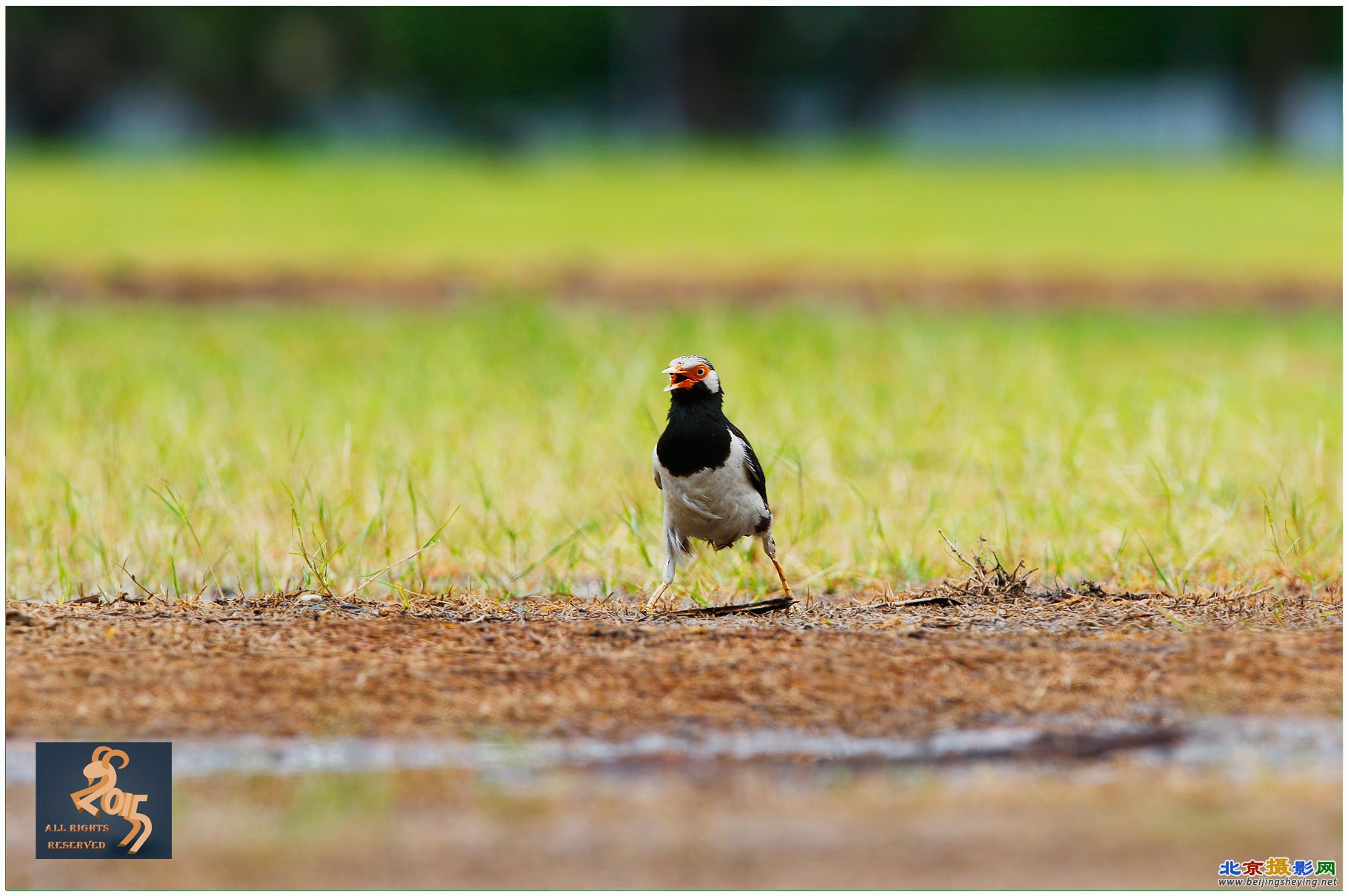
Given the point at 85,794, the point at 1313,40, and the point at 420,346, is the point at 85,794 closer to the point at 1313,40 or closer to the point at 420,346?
the point at 420,346

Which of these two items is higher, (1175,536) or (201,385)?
(201,385)

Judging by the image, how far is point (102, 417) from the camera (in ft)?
22.2

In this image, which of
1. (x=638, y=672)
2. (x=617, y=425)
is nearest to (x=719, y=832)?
(x=638, y=672)

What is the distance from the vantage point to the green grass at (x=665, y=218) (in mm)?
14000

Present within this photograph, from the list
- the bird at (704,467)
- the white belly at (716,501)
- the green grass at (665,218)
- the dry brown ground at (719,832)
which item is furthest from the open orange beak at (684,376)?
the green grass at (665,218)

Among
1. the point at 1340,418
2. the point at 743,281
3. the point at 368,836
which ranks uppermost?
the point at 743,281

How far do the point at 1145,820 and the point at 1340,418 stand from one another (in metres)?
4.72

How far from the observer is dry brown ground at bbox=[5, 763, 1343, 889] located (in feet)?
8.38

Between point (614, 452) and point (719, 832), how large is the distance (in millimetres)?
3660

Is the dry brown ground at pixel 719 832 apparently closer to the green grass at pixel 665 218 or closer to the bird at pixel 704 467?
the bird at pixel 704 467

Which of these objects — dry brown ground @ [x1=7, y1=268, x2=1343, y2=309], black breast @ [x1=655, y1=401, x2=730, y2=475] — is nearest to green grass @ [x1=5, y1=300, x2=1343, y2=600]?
black breast @ [x1=655, y1=401, x2=730, y2=475]

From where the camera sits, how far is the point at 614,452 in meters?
6.28

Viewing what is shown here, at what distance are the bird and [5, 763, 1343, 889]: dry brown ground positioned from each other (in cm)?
80

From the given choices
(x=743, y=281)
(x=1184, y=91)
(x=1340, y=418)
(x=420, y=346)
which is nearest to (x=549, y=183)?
(x=743, y=281)
